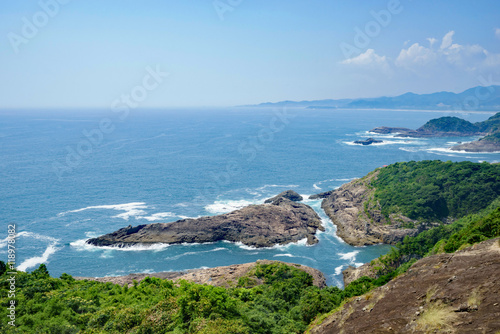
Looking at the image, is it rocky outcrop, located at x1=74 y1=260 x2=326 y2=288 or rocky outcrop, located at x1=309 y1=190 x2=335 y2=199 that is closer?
rocky outcrop, located at x1=74 y1=260 x2=326 y2=288

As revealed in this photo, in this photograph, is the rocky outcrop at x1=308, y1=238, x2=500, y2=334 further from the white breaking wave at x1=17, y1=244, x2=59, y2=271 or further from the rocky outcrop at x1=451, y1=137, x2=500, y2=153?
the rocky outcrop at x1=451, y1=137, x2=500, y2=153

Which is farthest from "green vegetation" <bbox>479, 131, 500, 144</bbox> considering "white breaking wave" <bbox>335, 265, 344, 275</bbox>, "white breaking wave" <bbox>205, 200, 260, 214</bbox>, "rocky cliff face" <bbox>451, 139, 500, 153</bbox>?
"white breaking wave" <bbox>335, 265, 344, 275</bbox>

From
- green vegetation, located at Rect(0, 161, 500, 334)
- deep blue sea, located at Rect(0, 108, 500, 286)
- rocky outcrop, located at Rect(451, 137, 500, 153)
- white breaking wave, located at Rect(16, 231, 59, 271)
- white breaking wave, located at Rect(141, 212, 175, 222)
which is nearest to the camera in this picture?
green vegetation, located at Rect(0, 161, 500, 334)

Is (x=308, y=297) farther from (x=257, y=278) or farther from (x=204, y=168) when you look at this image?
(x=204, y=168)

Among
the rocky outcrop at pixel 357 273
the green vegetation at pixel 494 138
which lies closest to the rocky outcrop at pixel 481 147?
the green vegetation at pixel 494 138

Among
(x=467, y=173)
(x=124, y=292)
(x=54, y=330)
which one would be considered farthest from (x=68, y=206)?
(x=467, y=173)

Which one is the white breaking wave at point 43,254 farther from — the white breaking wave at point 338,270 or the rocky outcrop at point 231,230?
the white breaking wave at point 338,270

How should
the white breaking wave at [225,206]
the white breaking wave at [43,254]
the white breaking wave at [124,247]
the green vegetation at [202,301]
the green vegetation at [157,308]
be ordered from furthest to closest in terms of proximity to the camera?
the white breaking wave at [225,206], the white breaking wave at [124,247], the white breaking wave at [43,254], the green vegetation at [202,301], the green vegetation at [157,308]

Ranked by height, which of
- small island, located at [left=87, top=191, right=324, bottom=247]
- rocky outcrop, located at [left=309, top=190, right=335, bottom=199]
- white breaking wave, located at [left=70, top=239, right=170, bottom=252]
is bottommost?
white breaking wave, located at [left=70, top=239, right=170, bottom=252]
